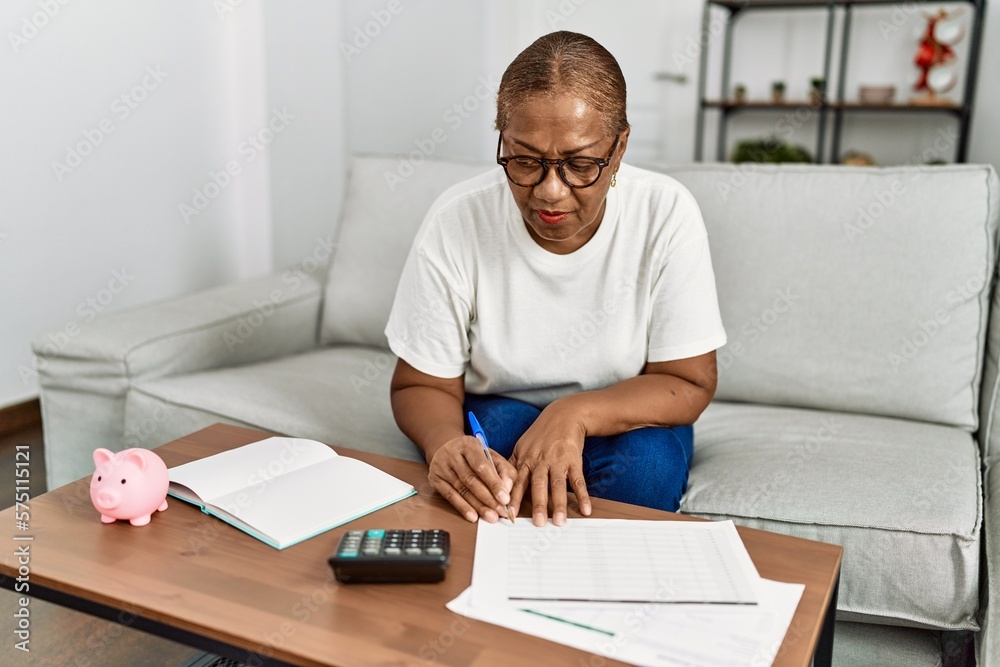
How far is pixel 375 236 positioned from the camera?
2.05 m

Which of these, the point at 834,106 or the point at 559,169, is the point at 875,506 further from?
the point at 834,106

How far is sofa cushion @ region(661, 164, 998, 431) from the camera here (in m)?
1.63

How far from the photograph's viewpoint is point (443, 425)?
127 centimetres

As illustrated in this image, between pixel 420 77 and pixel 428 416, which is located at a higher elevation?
pixel 420 77

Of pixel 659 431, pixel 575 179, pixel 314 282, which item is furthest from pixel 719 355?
pixel 314 282

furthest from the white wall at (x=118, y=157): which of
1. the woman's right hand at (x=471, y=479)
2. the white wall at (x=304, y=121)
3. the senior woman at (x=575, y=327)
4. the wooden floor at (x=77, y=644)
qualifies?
the woman's right hand at (x=471, y=479)

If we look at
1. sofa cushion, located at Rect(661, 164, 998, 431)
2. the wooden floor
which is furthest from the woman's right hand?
sofa cushion, located at Rect(661, 164, 998, 431)

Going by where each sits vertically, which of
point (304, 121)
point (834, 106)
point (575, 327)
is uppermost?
point (834, 106)

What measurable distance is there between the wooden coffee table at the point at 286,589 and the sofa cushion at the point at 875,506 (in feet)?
0.93

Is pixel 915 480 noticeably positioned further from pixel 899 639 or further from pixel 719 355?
pixel 719 355

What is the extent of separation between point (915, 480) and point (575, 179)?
678 millimetres

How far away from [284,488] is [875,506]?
0.80 metres

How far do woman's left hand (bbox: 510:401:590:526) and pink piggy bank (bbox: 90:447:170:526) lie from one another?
1.34 feet

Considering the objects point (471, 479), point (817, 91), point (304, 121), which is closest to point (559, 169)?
point (471, 479)
